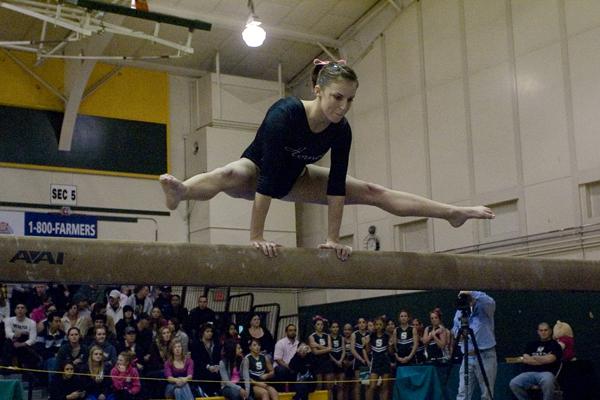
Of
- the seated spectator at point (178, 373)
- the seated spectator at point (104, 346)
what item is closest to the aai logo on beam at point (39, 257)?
the seated spectator at point (104, 346)

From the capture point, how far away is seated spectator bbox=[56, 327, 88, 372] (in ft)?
29.7

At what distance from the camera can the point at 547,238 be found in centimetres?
1222

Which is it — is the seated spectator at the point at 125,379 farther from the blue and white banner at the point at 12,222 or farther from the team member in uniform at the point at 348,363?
the blue and white banner at the point at 12,222

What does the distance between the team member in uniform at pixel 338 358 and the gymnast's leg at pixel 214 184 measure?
24.4 ft

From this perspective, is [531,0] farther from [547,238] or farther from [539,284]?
[539,284]

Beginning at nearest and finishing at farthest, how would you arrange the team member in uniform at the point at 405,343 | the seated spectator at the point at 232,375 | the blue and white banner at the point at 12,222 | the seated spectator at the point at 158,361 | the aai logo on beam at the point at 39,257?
the aai logo on beam at the point at 39,257, the seated spectator at the point at 158,361, the seated spectator at the point at 232,375, the team member in uniform at the point at 405,343, the blue and white banner at the point at 12,222

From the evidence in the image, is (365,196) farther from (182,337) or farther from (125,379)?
(182,337)

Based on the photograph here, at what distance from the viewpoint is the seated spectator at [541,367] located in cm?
957

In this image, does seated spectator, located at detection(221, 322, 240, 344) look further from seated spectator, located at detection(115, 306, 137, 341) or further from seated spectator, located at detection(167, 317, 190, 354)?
seated spectator, located at detection(115, 306, 137, 341)

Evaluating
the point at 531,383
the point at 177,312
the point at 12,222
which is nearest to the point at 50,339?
the point at 177,312

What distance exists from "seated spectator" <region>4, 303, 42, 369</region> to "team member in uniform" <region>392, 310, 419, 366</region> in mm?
5136

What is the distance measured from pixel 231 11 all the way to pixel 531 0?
18.3 feet

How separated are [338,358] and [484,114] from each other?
16.0 feet

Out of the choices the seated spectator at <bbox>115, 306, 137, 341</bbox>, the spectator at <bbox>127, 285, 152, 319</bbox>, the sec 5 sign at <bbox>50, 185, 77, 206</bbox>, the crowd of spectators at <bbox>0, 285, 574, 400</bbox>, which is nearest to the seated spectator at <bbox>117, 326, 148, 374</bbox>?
the crowd of spectators at <bbox>0, 285, 574, 400</bbox>
